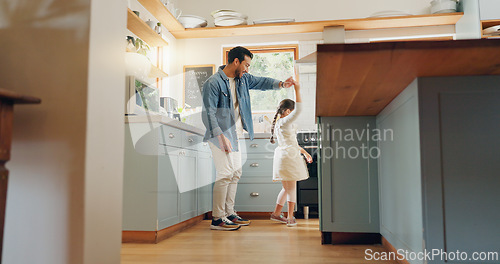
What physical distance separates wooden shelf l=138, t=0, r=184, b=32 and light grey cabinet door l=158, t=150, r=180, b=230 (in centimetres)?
155

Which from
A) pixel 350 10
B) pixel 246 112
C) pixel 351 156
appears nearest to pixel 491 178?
pixel 351 156

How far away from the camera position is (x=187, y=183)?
318 centimetres

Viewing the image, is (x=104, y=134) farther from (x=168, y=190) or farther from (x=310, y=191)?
(x=310, y=191)

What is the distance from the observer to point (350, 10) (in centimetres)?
442

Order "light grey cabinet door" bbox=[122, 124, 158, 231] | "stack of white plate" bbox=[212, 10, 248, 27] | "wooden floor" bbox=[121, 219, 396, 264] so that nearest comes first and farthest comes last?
"wooden floor" bbox=[121, 219, 396, 264]
"light grey cabinet door" bbox=[122, 124, 158, 231]
"stack of white plate" bbox=[212, 10, 248, 27]

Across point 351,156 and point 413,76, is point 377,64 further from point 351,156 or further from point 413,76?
point 351,156

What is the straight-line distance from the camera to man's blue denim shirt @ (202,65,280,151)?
302 cm

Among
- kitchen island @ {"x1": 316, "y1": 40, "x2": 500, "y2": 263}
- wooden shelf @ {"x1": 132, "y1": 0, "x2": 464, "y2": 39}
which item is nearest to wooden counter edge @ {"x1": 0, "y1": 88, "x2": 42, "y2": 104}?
kitchen island @ {"x1": 316, "y1": 40, "x2": 500, "y2": 263}

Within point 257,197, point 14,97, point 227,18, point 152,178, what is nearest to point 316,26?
point 227,18

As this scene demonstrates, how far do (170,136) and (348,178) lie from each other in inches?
51.4

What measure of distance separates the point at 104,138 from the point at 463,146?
3.84 feet

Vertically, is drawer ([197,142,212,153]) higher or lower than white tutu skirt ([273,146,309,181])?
Answer: higher

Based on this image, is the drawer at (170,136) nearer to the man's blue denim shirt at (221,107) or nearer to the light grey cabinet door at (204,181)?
the man's blue denim shirt at (221,107)

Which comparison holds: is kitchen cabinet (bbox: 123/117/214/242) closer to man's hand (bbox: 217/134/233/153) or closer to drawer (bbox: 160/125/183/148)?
drawer (bbox: 160/125/183/148)
